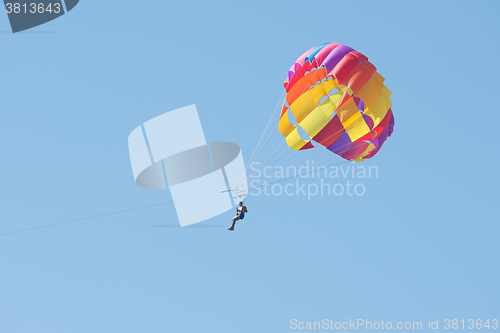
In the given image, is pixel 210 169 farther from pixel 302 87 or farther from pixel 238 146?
pixel 302 87

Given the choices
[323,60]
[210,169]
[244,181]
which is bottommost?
[244,181]

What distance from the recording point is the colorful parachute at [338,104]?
19.5 m

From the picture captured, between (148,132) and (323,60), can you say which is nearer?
(323,60)

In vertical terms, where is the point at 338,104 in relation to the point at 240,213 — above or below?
above

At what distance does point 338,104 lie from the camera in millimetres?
20172

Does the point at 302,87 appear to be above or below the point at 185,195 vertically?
above

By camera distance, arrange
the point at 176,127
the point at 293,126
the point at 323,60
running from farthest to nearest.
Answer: the point at 176,127 → the point at 293,126 → the point at 323,60

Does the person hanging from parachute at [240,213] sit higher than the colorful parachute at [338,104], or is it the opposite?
the colorful parachute at [338,104]

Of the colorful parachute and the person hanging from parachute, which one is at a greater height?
the colorful parachute

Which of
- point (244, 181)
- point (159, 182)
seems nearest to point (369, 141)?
point (244, 181)

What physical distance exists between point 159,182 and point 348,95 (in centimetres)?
680

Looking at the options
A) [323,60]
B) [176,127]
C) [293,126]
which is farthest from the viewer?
[176,127]

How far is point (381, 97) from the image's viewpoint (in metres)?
19.9

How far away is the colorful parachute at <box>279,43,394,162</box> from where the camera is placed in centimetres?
1948
